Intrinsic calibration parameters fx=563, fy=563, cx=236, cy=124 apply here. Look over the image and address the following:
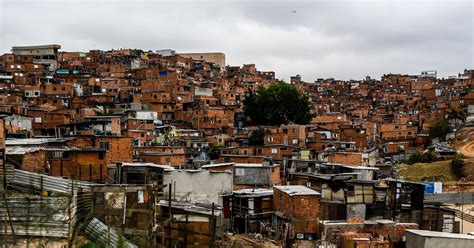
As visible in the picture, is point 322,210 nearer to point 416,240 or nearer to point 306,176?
point 306,176

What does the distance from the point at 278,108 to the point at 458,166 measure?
56.5 feet

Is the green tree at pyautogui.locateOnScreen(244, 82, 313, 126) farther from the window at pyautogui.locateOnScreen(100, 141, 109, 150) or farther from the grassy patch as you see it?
the window at pyautogui.locateOnScreen(100, 141, 109, 150)

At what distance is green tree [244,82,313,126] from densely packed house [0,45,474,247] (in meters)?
1.86

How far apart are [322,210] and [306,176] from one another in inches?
95.8

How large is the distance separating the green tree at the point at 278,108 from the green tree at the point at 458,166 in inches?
590

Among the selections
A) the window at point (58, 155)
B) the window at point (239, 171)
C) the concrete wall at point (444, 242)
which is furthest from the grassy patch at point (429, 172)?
the window at point (58, 155)

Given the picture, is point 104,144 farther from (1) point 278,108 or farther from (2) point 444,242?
(1) point 278,108

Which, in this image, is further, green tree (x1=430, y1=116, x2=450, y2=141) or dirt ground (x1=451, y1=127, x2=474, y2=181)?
green tree (x1=430, y1=116, x2=450, y2=141)

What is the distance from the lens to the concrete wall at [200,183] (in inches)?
791

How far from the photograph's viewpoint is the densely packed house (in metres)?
14.5

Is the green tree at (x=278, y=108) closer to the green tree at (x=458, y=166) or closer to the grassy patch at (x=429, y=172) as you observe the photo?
the grassy patch at (x=429, y=172)

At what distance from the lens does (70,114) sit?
120 ft

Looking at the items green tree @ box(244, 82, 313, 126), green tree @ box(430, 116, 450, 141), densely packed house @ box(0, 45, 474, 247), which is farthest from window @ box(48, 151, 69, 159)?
green tree @ box(430, 116, 450, 141)

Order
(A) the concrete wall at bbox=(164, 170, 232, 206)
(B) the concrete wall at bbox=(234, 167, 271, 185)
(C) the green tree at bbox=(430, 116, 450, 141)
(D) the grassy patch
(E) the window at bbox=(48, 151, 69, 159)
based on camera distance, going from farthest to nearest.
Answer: (C) the green tree at bbox=(430, 116, 450, 141), (D) the grassy patch, (B) the concrete wall at bbox=(234, 167, 271, 185), (A) the concrete wall at bbox=(164, 170, 232, 206), (E) the window at bbox=(48, 151, 69, 159)
